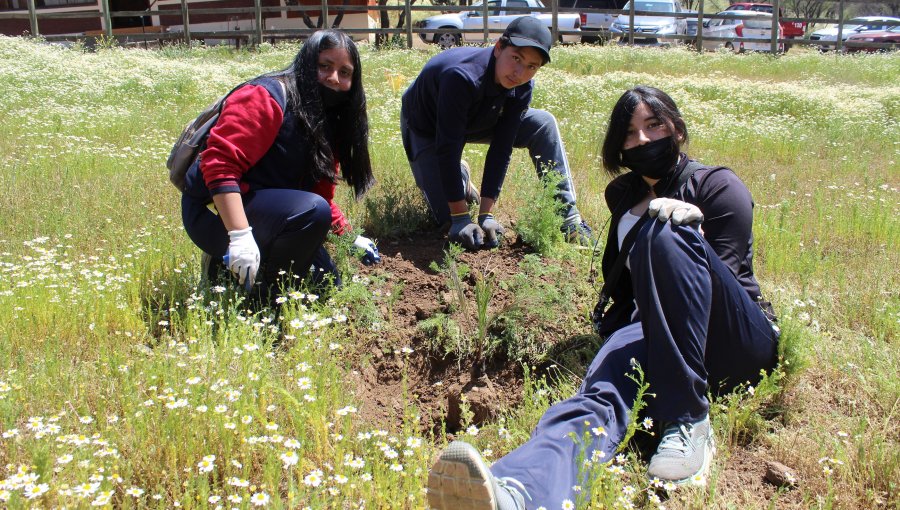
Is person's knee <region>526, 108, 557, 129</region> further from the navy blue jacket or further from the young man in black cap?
the navy blue jacket

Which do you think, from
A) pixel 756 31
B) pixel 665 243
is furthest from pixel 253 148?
pixel 756 31

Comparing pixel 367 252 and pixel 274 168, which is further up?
pixel 274 168

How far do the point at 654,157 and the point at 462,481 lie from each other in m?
1.75

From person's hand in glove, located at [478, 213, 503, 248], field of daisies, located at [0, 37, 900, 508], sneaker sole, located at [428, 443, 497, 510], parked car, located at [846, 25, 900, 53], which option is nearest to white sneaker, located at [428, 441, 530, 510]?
sneaker sole, located at [428, 443, 497, 510]

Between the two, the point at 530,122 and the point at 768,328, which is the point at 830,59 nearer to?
the point at 530,122

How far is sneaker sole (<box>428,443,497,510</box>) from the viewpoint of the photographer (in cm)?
199

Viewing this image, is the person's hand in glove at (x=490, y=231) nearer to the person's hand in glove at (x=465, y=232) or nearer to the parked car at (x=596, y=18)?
the person's hand in glove at (x=465, y=232)

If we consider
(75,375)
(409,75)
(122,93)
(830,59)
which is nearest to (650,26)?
(830,59)

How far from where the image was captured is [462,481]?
201 centimetres

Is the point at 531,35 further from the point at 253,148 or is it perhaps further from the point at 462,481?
the point at 462,481

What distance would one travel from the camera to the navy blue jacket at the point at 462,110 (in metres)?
4.37

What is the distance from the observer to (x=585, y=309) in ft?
13.1

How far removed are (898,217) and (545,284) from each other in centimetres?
303

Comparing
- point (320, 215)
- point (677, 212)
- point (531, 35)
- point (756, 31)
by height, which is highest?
point (756, 31)
